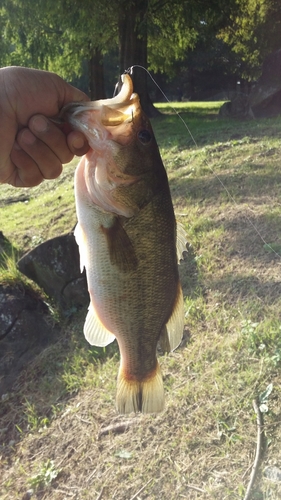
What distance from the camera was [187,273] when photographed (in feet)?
14.0

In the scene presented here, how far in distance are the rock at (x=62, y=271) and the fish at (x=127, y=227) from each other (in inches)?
110

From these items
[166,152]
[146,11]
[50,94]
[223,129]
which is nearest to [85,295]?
[50,94]

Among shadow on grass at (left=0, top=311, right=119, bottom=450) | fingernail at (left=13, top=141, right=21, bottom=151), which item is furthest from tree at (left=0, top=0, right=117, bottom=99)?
fingernail at (left=13, top=141, right=21, bottom=151)

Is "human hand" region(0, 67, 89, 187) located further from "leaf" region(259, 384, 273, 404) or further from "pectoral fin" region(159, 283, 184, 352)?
"leaf" region(259, 384, 273, 404)

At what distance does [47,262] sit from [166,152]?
5001 millimetres

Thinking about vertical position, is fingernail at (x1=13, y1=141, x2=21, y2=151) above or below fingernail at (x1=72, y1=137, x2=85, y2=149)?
below

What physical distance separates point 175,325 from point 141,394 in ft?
1.09

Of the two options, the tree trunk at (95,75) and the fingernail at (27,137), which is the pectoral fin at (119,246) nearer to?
the fingernail at (27,137)

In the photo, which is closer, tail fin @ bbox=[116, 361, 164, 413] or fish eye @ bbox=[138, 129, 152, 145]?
fish eye @ bbox=[138, 129, 152, 145]

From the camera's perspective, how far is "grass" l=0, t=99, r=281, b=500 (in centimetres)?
268

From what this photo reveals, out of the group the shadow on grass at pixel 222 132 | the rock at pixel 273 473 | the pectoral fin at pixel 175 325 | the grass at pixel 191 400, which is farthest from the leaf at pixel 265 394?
the shadow on grass at pixel 222 132

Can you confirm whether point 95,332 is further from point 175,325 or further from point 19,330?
point 19,330

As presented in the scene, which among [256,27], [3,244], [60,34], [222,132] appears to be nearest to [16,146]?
[3,244]

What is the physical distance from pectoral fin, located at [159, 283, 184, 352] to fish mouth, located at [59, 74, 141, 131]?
65cm
